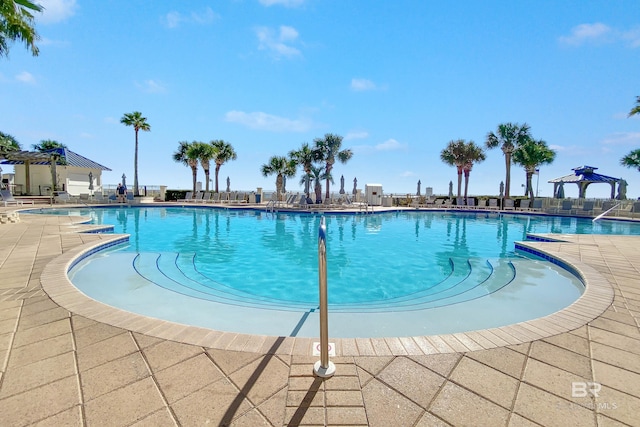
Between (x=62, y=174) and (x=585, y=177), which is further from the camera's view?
(x=62, y=174)

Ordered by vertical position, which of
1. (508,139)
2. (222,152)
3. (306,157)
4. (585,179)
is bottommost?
(585,179)

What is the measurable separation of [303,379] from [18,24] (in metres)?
15.8

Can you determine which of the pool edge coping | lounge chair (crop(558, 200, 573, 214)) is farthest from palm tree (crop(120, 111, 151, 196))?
lounge chair (crop(558, 200, 573, 214))

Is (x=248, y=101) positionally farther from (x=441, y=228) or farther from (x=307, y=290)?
(x=307, y=290)

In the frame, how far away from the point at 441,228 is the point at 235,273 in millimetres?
10214

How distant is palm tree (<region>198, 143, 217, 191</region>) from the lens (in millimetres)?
29578

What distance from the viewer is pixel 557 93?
1537 cm

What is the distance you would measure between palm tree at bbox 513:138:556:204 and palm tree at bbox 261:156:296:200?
66.1 feet

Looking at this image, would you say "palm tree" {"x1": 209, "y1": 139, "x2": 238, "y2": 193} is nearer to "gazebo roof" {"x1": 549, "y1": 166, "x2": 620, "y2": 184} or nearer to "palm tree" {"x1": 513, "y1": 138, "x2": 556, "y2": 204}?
"palm tree" {"x1": 513, "y1": 138, "x2": 556, "y2": 204}

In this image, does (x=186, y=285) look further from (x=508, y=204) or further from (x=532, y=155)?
(x=532, y=155)

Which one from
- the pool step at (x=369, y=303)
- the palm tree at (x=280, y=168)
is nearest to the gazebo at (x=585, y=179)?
the pool step at (x=369, y=303)

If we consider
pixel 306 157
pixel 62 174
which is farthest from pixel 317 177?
pixel 62 174

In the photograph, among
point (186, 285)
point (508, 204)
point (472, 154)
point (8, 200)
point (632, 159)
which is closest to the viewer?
point (186, 285)

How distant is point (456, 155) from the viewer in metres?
28.3
